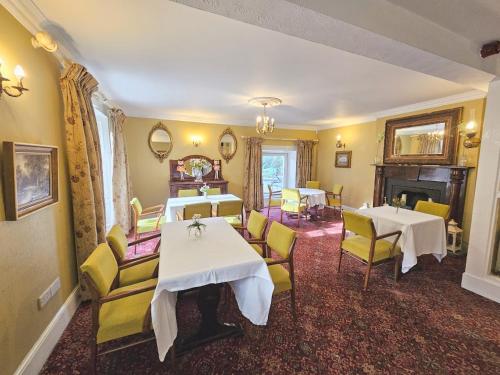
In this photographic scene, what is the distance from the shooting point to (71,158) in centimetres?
202

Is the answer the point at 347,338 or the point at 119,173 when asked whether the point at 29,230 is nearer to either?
the point at 347,338

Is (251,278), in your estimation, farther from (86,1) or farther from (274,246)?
(86,1)

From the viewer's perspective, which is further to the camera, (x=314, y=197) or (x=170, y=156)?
(x=170, y=156)

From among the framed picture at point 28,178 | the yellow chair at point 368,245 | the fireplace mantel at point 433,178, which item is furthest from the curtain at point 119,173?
the fireplace mantel at point 433,178

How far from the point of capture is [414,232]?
8.20 feet

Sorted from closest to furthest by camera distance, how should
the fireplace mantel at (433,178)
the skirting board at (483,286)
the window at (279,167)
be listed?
the skirting board at (483,286)
the fireplace mantel at (433,178)
the window at (279,167)

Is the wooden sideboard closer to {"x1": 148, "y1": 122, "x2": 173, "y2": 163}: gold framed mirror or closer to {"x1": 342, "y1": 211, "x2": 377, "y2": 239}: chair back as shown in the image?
{"x1": 148, "y1": 122, "x2": 173, "y2": 163}: gold framed mirror

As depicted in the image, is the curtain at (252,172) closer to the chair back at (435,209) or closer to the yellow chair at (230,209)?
the yellow chair at (230,209)

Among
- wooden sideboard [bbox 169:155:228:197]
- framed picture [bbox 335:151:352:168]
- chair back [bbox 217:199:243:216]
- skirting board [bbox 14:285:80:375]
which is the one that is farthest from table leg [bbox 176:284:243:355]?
framed picture [bbox 335:151:352:168]

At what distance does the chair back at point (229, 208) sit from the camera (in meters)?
3.27

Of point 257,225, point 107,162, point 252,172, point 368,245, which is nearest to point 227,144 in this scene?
point 252,172

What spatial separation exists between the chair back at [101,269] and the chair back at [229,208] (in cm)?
172

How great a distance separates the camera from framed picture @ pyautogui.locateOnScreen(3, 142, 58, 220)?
1250 mm

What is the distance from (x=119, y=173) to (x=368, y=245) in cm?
411
